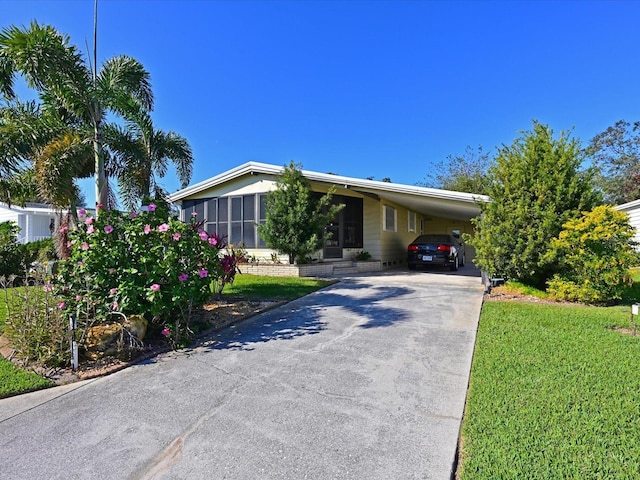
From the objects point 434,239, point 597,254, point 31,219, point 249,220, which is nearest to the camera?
point 597,254

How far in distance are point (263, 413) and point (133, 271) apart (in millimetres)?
2602

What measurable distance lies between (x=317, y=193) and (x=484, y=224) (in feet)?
20.2

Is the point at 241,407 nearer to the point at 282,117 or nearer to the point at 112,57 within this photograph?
the point at 112,57

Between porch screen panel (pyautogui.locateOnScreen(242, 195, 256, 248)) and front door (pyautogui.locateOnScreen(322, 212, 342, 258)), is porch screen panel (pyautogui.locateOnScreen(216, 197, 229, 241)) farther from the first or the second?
front door (pyautogui.locateOnScreen(322, 212, 342, 258))

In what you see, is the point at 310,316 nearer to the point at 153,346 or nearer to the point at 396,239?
the point at 153,346

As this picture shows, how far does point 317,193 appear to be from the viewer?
12.2 m

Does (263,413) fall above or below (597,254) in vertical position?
below

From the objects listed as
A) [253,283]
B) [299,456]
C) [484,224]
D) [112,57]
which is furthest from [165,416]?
[112,57]

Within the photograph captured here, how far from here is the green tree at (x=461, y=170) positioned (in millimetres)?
28312

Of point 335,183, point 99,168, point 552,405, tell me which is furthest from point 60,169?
point 552,405

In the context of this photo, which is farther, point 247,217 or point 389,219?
point 389,219

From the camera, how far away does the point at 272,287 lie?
8.51 metres

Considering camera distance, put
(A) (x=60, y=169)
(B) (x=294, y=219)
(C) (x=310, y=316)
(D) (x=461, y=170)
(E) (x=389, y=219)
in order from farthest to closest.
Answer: (D) (x=461, y=170), (E) (x=389, y=219), (B) (x=294, y=219), (A) (x=60, y=169), (C) (x=310, y=316)

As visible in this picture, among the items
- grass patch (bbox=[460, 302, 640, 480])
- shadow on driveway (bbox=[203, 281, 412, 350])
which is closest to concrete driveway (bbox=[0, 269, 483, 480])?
shadow on driveway (bbox=[203, 281, 412, 350])
